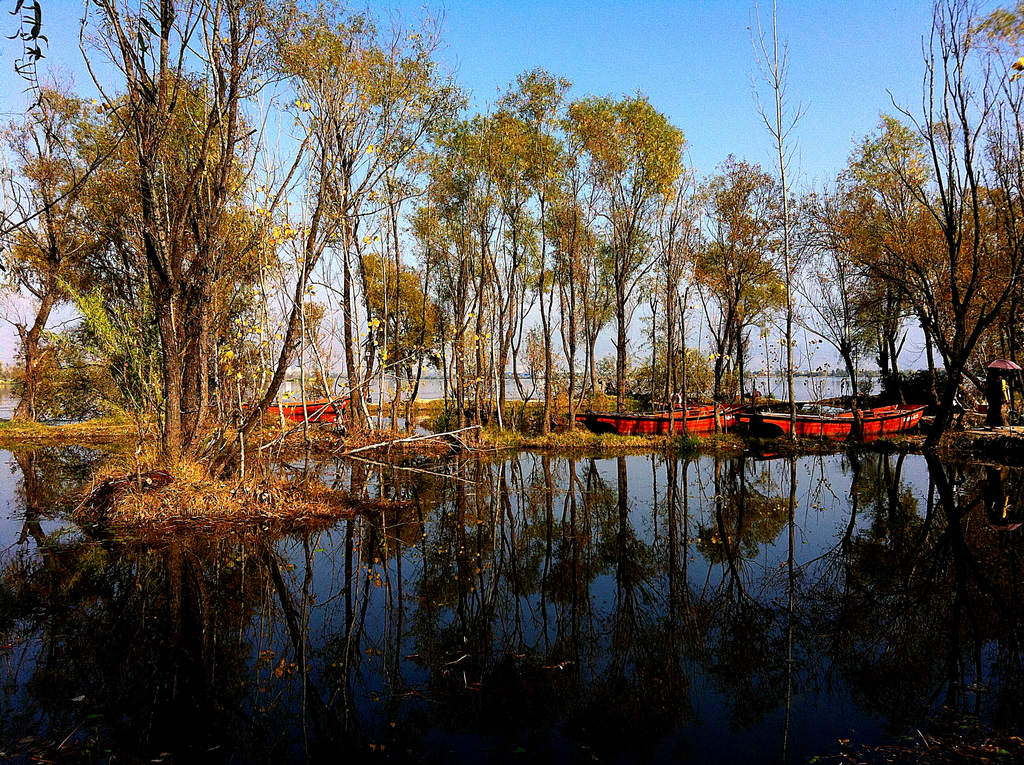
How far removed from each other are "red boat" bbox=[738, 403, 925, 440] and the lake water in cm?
1105

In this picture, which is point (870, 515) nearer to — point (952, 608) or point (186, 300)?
point (952, 608)

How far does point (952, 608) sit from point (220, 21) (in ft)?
45.6

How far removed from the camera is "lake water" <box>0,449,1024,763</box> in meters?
4.31

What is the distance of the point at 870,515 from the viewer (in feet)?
35.7

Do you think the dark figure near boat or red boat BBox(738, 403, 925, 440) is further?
red boat BBox(738, 403, 925, 440)

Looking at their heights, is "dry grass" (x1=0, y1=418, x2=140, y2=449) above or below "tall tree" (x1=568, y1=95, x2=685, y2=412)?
below

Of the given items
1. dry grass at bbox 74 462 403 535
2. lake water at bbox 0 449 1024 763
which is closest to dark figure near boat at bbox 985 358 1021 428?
lake water at bbox 0 449 1024 763

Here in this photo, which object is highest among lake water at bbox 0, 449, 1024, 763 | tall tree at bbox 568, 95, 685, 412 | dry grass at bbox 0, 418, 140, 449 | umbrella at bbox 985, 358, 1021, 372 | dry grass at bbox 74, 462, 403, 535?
tall tree at bbox 568, 95, 685, 412

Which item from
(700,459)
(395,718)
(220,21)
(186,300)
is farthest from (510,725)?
(700,459)

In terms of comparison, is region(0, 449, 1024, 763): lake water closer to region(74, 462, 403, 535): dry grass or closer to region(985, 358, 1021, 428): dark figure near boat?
region(74, 462, 403, 535): dry grass

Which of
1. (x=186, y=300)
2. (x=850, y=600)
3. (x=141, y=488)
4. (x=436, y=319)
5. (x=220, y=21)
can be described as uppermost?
(x=220, y=21)

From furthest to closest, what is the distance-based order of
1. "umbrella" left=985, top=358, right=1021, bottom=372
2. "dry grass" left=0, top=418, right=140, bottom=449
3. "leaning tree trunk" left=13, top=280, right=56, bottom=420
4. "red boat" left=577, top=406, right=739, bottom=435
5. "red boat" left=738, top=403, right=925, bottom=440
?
"leaning tree trunk" left=13, top=280, right=56, bottom=420
"red boat" left=577, top=406, right=739, bottom=435
"dry grass" left=0, top=418, right=140, bottom=449
"red boat" left=738, top=403, right=925, bottom=440
"umbrella" left=985, top=358, right=1021, bottom=372

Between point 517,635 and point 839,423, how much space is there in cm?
2055

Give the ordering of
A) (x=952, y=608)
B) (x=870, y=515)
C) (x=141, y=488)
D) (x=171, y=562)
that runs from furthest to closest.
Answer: (x=870, y=515), (x=141, y=488), (x=171, y=562), (x=952, y=608)
